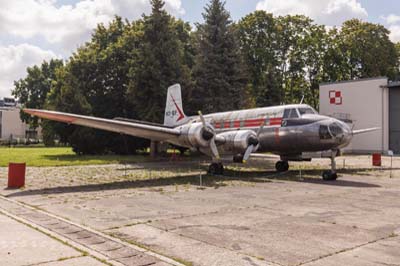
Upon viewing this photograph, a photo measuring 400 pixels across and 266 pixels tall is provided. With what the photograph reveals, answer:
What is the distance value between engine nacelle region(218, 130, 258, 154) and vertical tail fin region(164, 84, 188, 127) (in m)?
7.72

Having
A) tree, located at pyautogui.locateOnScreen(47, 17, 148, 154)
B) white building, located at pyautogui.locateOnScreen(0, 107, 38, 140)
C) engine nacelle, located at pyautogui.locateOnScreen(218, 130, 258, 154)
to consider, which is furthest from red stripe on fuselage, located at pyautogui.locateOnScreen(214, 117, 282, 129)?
white building, located at pyautogui.locateOnScreen(0, 107, 38, 140)

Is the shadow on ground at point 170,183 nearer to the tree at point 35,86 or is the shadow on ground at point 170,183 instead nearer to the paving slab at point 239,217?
the paving slab at point 239,217

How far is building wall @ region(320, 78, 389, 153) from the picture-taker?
1577 inches

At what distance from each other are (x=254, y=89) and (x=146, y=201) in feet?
148

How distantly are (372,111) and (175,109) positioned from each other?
25085 millimetres

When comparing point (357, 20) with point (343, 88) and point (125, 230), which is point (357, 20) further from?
point (125, 230)

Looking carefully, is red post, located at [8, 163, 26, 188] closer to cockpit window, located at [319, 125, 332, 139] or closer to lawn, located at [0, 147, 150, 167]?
lawn, located at [0, 147, 150, 167]

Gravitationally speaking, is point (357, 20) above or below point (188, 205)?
above

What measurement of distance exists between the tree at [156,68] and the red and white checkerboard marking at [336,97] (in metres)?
19.9

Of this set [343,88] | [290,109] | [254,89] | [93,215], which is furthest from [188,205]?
[254,89]

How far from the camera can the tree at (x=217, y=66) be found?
3319 cm

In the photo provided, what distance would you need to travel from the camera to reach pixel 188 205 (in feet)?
34.2

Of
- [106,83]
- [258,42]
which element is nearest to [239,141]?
[106,83]

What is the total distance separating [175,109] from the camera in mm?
26172
